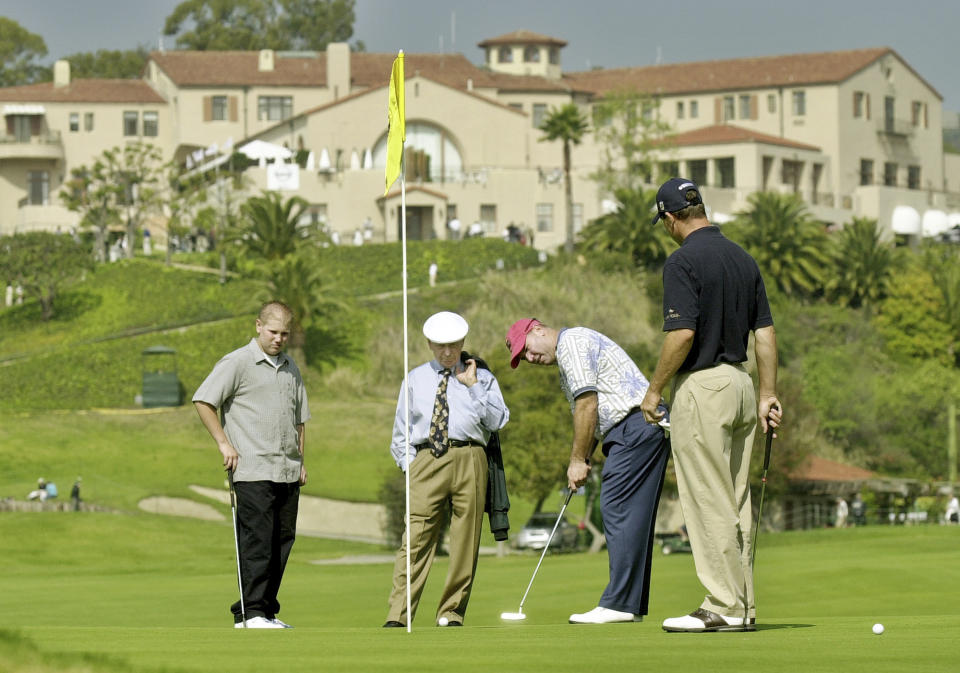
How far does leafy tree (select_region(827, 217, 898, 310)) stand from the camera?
80125mm

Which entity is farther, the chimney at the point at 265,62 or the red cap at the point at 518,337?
the chimney at the point at 265,62

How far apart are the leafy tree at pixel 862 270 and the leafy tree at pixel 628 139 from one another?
11.6 m

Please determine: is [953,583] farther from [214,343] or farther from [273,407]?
[214,343]

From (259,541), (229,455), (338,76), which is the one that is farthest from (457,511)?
(338,76)

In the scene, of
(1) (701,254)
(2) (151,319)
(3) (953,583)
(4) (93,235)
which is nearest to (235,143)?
(4) (93,235)

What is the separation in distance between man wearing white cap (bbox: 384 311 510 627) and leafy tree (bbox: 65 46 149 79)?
12341 centimetres

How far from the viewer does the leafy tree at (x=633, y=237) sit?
75250 mm

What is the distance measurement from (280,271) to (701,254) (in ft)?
198

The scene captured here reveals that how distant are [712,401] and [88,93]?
306 ft

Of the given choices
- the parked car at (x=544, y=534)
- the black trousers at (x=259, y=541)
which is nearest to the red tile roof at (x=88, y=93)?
the parked car at (x=544, y=534)

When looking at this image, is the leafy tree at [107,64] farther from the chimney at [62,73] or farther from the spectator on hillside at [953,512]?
the spectator on hillside at [953,512]

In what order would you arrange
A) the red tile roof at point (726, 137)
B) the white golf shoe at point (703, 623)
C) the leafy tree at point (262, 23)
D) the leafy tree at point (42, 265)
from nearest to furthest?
the white golf shoe at point (703, 623) < the leafy tree at point (42, 265) < the red tile roof at point (726, 137) < the leafy tree at point (262, 23)

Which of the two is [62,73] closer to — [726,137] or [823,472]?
[726,137]

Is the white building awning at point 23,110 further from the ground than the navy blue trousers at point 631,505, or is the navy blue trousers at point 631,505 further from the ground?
the white building awning at point 23,110
